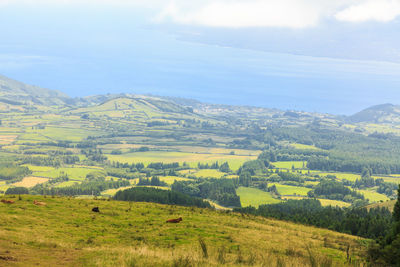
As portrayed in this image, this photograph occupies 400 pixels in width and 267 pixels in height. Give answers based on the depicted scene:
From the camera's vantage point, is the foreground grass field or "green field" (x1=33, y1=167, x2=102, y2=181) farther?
"green field" (x1=33, y1=167, x2=102, y2=181)

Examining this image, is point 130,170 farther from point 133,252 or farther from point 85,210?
point 133,252

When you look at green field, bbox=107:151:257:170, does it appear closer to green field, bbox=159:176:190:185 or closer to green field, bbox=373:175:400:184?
green field, bbox=159:176:190:185

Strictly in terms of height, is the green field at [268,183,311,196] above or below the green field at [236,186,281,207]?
above

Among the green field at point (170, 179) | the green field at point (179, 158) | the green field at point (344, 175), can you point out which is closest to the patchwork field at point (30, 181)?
the green field at point (170, 179)

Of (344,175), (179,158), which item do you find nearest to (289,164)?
(344,175)

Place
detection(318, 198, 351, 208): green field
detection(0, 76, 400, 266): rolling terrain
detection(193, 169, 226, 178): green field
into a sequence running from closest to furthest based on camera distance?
detection(0, 76, 400, 266): rolling terrain
detection(318, 198, 351, 208): green field
detection(193, 169, 226, 178): green field

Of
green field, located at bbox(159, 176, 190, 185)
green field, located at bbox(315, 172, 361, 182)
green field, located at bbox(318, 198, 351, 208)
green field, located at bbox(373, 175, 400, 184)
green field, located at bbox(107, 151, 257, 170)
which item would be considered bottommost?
green field, located at bbox(318, 198, 351, 208)

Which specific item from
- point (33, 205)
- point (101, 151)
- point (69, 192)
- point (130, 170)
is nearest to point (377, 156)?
point (130, 170)

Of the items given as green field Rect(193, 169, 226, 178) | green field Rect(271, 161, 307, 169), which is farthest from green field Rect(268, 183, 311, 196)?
green field Rect(271, 161, 307, 169)
